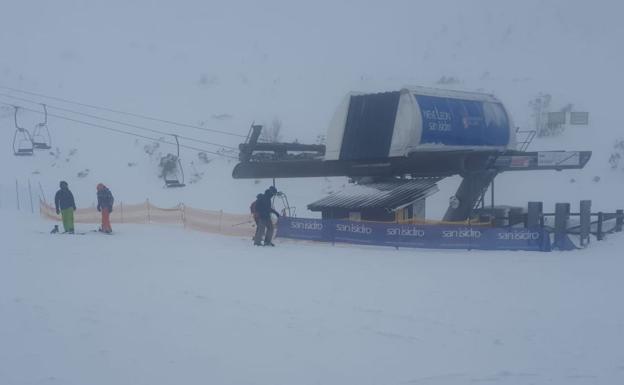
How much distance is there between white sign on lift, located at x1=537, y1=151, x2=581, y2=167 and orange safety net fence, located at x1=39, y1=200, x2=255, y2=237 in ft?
31.6

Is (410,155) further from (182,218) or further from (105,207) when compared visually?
(105,207)

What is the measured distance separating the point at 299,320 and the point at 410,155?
11914 millimetres

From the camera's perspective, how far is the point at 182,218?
22.0 metres

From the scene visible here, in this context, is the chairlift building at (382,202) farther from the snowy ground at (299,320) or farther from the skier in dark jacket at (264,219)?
the snowy ground at (299,320)

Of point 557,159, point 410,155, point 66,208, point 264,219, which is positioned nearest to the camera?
point 264,219

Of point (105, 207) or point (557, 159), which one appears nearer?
point (105, 207)

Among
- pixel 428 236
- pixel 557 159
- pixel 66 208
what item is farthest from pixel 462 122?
pixel 66 208

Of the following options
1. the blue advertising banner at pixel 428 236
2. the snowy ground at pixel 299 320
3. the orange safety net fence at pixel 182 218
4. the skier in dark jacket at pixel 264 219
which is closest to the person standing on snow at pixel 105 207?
the orange safety net fence at pixel 182 218

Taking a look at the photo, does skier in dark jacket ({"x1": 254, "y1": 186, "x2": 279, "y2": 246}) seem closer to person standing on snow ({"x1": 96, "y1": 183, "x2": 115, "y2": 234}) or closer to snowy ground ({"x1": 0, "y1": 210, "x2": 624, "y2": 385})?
snowy ground ({"x1": 0, "y1": 210, "x2": 624, "y2": 385})

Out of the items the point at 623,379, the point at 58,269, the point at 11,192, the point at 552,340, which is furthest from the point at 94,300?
the point at 11,192

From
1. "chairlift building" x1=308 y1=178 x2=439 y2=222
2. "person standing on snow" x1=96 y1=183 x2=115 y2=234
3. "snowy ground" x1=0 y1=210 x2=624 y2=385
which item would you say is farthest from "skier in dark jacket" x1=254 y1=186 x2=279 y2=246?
"person standing on snow" x1=96 y1=183 x2=115 y2=234

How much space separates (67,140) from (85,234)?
3982 cm

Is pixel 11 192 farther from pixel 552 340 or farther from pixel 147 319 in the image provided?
pixel 552 340

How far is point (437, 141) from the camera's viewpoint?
19625mm
